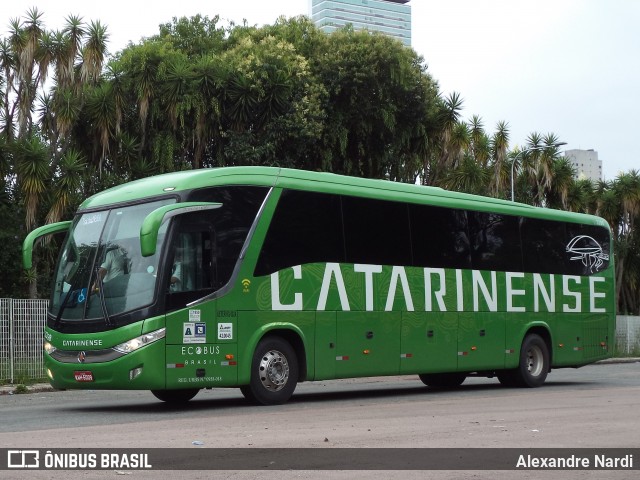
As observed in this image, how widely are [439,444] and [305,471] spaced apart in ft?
7.14

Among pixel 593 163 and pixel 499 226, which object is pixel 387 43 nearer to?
pixel 499 226

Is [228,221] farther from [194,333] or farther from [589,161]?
[589,161]

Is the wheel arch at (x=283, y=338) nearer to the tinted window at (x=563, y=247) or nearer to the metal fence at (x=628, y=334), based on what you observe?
the tinted window at (x=563, y=247)

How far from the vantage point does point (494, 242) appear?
20.7 meters

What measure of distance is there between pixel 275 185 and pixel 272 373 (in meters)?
2.85

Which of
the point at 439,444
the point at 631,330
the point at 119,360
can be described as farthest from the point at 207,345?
the point at 631,330

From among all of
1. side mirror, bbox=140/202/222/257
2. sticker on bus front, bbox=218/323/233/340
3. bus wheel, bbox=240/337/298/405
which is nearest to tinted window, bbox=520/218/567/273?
bus wheel, bbox=240/337/298/405

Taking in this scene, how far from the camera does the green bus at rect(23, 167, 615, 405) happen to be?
14.9 m

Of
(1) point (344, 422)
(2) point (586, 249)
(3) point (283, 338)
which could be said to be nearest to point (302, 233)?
(3) point (283, 338)

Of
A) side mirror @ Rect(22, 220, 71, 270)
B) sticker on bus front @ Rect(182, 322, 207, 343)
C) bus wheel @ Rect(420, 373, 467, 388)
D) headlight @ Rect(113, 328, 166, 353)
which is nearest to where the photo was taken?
headlight @ Rect(113, 328, 166, 353)

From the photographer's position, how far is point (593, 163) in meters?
157

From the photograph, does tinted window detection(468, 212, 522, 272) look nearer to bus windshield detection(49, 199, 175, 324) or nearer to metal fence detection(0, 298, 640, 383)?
bus windshield detection(49, 199, 175, 324)

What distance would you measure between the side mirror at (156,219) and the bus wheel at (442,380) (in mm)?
8253

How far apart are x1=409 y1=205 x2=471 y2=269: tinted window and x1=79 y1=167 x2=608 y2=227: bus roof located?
19 cm
